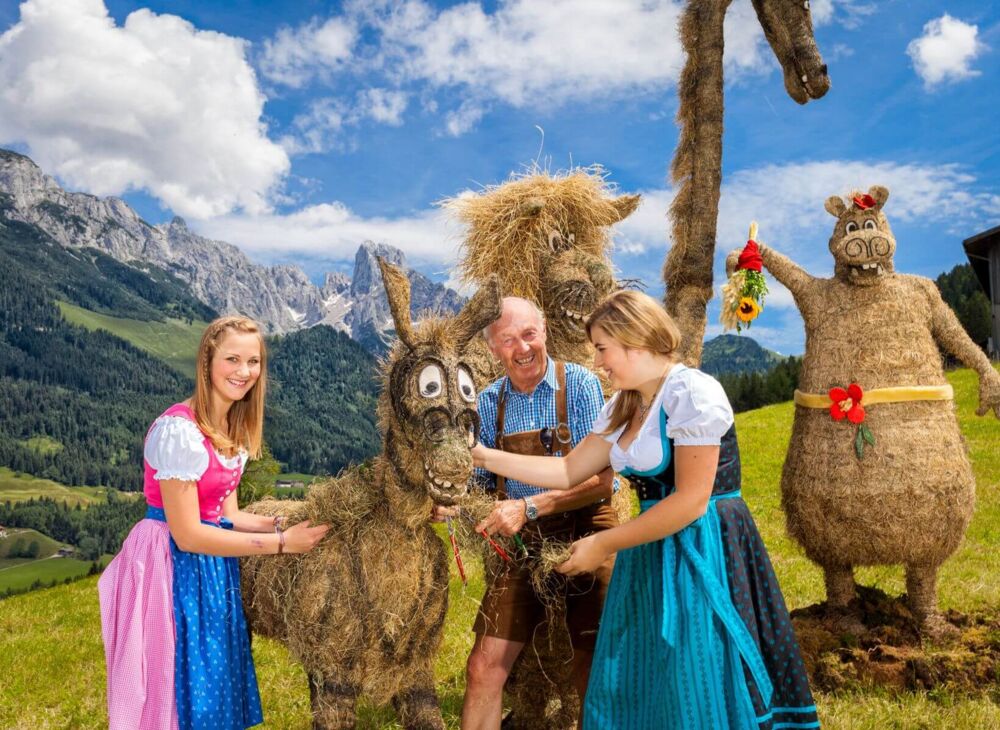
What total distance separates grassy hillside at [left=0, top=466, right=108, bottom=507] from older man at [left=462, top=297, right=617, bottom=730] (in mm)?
138011

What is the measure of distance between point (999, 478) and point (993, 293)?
36.9 feet

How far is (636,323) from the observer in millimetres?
2400

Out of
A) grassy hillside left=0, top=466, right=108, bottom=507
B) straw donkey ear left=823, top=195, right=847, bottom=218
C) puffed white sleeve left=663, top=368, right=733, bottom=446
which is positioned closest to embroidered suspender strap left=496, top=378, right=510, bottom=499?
puffed white sleeve left=663, top=368, right=733, bottom=446

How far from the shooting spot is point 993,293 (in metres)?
18.9

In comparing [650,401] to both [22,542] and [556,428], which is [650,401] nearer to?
[556,428]

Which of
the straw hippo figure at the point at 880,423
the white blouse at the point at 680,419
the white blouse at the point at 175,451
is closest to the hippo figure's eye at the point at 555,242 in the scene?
the straw hippo figure at the point at 880,423

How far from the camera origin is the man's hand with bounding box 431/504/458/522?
100 inches

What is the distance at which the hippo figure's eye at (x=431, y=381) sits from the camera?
236cm

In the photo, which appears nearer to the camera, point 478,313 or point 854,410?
point 478,313

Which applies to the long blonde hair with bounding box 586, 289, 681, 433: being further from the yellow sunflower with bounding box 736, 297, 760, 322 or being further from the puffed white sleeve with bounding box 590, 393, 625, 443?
the yellow sunflower with bounding box 736, 297, 760, 322

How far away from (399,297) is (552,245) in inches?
96.4

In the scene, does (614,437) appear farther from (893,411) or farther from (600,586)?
(893,411)

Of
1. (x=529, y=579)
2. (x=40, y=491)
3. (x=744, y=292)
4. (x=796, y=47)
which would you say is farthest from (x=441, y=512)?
(x=40, y=491)

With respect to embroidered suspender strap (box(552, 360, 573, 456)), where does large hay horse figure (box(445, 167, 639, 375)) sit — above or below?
above
